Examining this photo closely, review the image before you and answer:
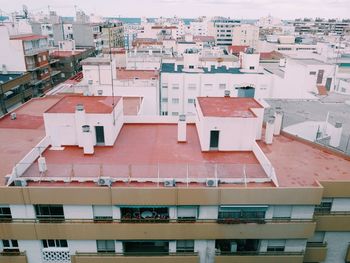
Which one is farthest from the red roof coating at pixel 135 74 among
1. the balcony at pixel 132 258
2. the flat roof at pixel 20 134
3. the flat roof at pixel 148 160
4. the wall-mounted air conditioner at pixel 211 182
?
the balcony at pixel 132 258

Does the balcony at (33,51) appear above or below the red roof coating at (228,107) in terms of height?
above

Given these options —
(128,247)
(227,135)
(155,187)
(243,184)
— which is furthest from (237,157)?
(128,247)

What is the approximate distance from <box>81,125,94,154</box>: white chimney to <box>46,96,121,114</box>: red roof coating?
1.87 m

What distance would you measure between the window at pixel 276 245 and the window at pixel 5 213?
1614cm

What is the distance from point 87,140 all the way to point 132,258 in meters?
8.63

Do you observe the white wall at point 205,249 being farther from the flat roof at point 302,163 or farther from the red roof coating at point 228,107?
the red roof coating at point 228,107

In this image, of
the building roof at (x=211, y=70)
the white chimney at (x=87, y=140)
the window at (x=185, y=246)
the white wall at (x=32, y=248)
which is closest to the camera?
the white wall at (x=32, y=248)

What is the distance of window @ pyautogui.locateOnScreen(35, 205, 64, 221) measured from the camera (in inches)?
739

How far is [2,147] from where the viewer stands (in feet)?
80.5

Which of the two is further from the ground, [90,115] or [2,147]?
[90,115]

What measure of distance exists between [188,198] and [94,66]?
31.9 metres

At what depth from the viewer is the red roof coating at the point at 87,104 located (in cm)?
2419

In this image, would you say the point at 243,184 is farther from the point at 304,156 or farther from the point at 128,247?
the point at 128,247

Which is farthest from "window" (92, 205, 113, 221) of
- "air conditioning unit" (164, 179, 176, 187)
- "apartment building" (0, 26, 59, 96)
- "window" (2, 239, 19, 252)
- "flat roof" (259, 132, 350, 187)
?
"apartment building" (0, 26, 59, 96)
